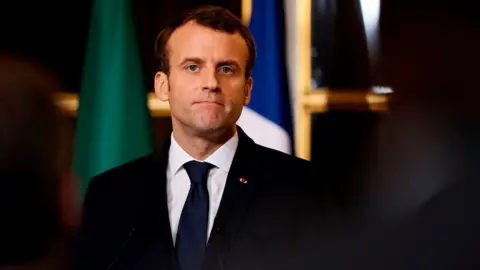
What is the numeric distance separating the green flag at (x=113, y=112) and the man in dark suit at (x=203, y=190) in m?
0.06

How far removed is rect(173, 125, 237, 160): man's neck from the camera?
1.13 meters

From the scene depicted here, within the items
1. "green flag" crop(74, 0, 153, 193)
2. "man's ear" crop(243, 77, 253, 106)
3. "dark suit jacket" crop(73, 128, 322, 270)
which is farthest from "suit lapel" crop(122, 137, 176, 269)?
"man's ear" crop(243, 77, 253, 106)

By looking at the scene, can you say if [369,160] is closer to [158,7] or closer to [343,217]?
[343,217]

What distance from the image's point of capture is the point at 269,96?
1.21 metres

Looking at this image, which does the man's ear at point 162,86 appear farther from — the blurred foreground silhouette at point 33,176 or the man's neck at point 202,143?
the blurred foreground silhouette at point 33,176

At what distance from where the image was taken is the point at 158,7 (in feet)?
4.10

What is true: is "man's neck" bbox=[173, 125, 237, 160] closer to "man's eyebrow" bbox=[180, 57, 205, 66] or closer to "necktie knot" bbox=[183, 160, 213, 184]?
"necktie knot" bbox=[183, 160, 213, 184]

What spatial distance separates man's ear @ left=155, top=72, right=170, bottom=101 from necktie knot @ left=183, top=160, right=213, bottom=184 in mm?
133

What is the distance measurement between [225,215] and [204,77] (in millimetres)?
254

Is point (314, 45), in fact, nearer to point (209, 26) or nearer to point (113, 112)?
point (209, 26)

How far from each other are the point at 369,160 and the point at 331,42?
0.25 metres

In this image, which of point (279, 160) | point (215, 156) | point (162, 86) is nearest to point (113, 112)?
point (162, 86)

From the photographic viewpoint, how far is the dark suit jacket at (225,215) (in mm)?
1118

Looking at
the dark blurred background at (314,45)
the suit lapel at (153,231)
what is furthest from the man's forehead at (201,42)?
the suit lapel at (153,231)
